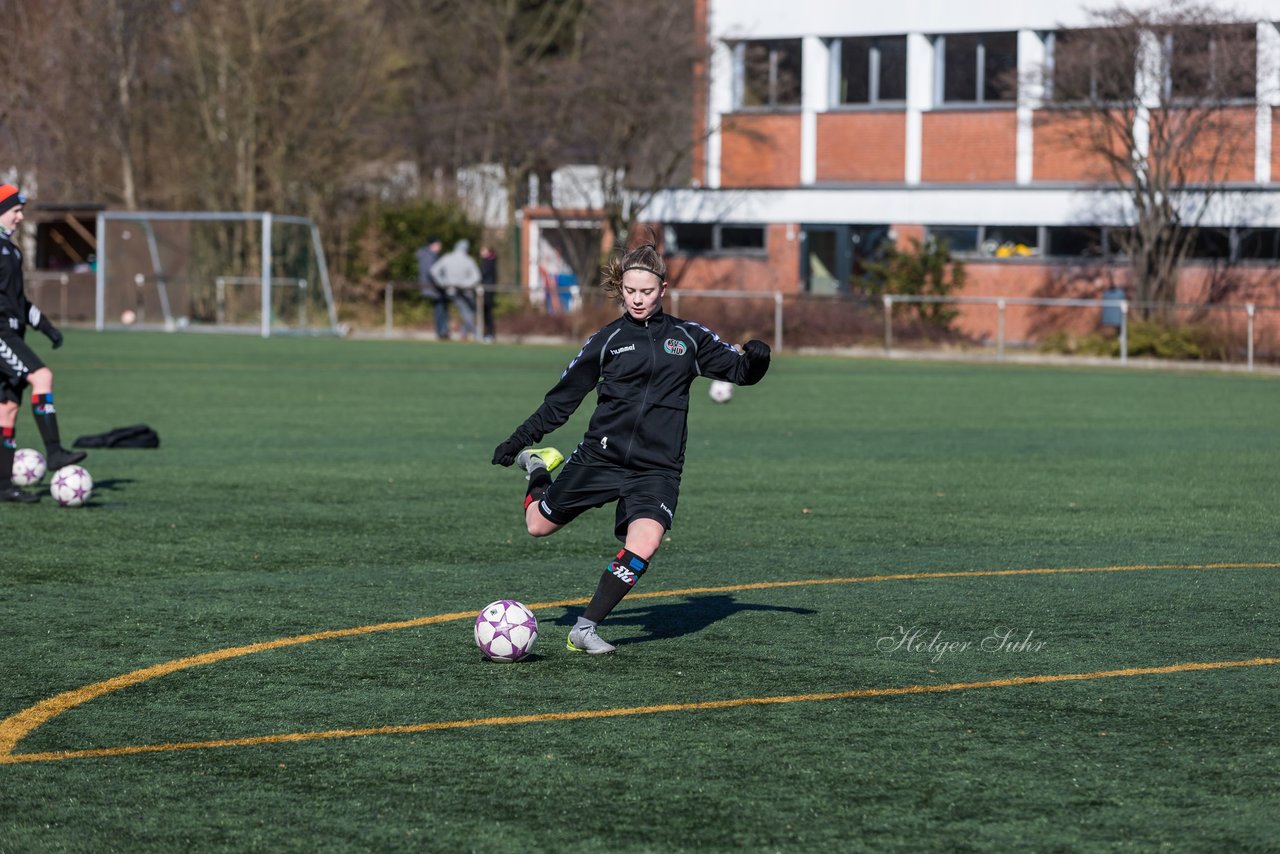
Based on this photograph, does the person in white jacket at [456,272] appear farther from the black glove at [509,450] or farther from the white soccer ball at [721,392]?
the black glove at [509,450]

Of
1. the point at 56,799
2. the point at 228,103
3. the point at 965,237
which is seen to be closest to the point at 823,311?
the point at 965,237

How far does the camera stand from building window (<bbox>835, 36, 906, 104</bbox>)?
4166 cm

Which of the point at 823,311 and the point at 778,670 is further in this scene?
the point at 823,311

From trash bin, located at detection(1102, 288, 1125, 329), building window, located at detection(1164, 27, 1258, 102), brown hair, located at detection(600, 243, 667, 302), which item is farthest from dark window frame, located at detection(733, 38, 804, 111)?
brown hair, located at detection(600, 243, 667, 302)

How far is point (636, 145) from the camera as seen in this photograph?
4350 cm

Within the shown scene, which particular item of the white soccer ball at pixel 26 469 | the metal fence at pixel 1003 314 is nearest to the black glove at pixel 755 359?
the white soccer ball at pixel 26 469

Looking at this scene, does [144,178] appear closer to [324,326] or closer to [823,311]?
[324,326]

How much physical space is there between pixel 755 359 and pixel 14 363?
662 centimetres

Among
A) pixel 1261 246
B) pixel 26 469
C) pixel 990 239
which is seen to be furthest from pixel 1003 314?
pixel 26 469

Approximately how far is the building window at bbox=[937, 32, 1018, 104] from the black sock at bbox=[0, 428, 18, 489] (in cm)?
3004

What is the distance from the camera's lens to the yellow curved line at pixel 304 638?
671 cm

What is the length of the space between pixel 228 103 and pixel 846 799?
42378 millimetres

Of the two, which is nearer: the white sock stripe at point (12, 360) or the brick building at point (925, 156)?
the white sock stripe at point (12, 360)

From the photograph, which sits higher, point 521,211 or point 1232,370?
point 521,211
